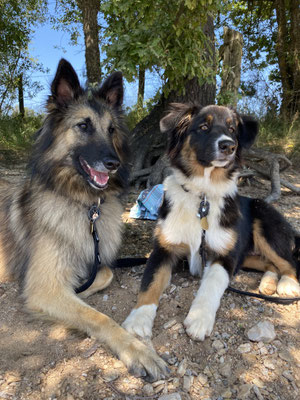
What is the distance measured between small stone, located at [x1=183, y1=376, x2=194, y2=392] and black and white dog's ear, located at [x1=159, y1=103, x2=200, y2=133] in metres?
2.34

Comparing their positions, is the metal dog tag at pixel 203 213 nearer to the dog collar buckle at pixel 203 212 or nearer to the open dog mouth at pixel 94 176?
the dog collar buckle at pixel 203 212

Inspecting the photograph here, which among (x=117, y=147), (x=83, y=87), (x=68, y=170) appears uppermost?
(x=83, y=87)

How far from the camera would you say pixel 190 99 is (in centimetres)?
605

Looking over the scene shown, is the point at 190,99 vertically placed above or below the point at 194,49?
below

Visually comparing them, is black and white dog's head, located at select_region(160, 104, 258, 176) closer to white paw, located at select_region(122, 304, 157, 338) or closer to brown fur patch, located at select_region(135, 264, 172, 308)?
brown fur patch, located at select_region(135, 264, 172, 308)

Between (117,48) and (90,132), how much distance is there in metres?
1.51

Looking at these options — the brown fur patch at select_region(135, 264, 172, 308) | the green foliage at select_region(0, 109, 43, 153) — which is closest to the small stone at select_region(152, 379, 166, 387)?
the brown fur patch at select_region(135, 264, 172, 308)

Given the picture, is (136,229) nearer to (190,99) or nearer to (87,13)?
(190,99)

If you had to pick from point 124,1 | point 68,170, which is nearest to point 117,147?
point 68,170

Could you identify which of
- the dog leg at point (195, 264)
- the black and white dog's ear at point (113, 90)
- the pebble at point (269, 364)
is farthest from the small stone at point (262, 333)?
the black and white dog's ear at point (113, 90)

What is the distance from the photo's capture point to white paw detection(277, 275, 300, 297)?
3.16 m

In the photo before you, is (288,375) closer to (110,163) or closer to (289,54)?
(110,163)

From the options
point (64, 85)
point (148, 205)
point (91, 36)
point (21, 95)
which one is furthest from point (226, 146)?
point (21, 95)

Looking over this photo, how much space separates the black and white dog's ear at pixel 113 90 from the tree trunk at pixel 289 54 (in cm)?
915
